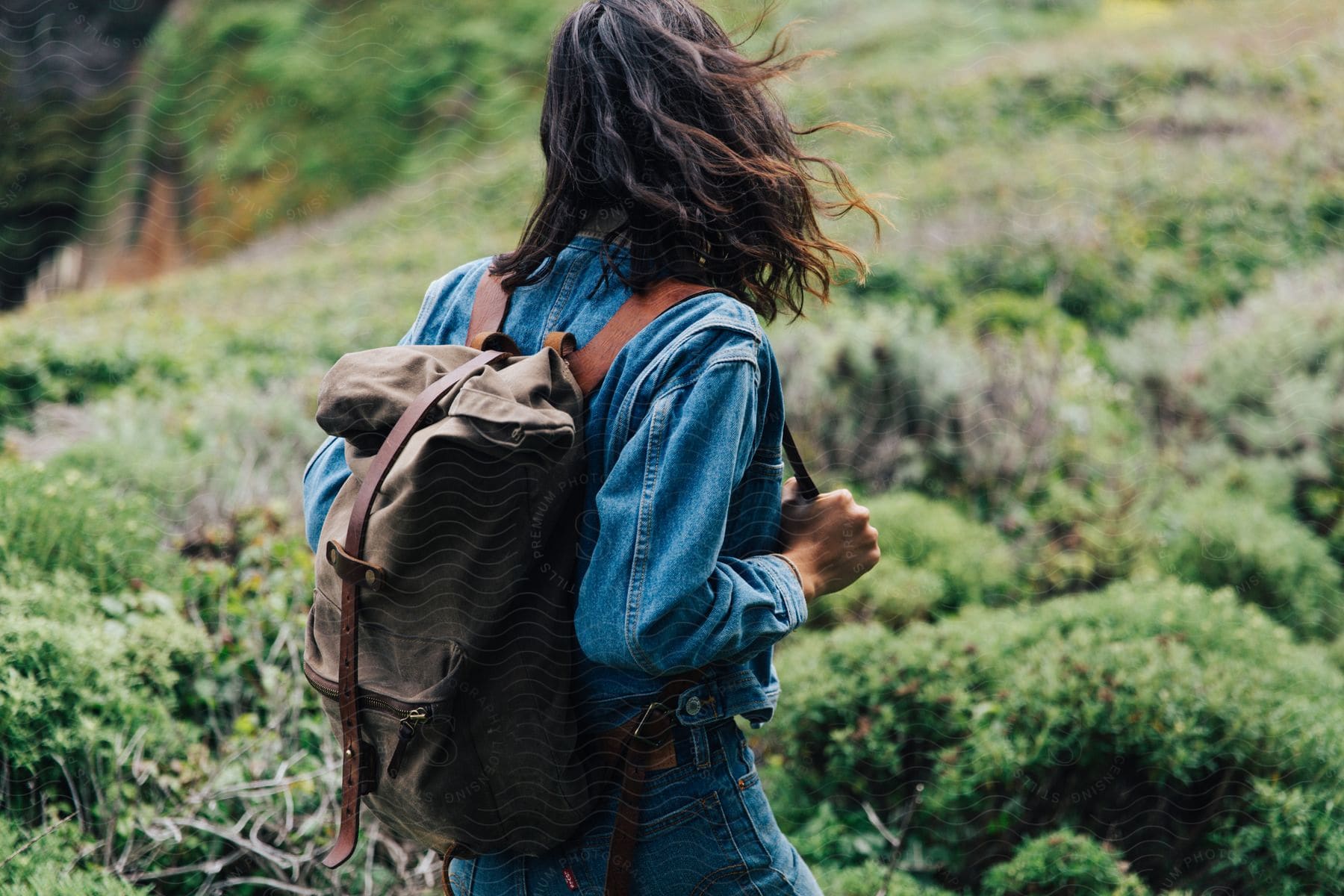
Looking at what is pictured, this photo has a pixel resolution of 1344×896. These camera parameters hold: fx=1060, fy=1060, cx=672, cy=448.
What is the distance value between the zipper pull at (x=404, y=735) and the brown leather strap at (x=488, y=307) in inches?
20.7

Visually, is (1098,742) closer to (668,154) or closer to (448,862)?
(448,862)

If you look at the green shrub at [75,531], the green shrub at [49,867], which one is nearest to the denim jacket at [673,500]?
the green shrub at [49,867]

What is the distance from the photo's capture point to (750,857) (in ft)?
4.58

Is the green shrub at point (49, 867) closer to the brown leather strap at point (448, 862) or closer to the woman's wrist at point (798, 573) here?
the brown leather strap at point (448, 862)

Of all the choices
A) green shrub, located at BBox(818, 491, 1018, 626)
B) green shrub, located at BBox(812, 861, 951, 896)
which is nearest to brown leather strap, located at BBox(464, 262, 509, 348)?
green shrub, located at BBox(812, 861, 951, 896)

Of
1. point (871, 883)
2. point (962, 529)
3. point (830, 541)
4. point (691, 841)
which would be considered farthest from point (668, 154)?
point (962, 529)

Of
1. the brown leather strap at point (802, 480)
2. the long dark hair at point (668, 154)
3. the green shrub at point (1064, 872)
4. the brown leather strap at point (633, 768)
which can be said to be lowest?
the green shrub at point (1064, 872)

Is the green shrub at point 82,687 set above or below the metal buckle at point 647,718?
below

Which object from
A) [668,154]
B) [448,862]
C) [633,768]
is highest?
[668,154]

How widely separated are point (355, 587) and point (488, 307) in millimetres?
482

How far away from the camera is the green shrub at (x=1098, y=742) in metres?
2.70

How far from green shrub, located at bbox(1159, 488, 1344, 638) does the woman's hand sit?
318cm

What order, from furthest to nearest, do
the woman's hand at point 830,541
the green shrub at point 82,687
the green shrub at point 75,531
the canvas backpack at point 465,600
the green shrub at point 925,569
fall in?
the green shrub at point 925,569 < the green shrub at point 75,531 < the green shrub at point 82,687 < the woman's hand at point 830,541 < the canvas backpack at point 465,600

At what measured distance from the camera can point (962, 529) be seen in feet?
14.5
